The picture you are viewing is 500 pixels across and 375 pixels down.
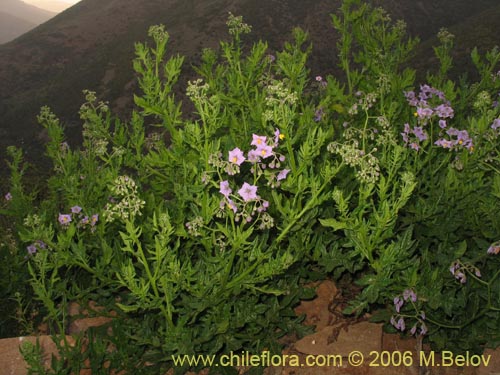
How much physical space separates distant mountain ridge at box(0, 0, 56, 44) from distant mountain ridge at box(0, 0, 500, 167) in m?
87.0

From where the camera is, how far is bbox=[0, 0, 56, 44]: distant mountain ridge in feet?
364

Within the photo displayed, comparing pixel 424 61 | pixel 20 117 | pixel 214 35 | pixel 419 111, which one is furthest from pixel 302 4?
pixel 419 111

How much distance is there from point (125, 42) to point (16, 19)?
119473mm

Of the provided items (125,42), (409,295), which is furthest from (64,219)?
(125,42)

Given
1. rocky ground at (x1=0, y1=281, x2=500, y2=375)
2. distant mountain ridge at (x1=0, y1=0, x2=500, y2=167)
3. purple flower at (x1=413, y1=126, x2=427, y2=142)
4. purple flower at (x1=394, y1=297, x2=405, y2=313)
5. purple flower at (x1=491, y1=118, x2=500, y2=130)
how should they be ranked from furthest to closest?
distant mountain ridge at (x1=0, y1=0, x2=500, y2=167) → purple flower at (x1=413, y1=126, x2=427, y2=142) → purple flower at (x1=491, y1=118, x2=500, y2=130) → rocky ground at (x1=0, y1=281, x2=500, y2=375) → purple flower at (x1=394, y1=297, x2=405, y2=313)

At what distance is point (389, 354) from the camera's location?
3871mm

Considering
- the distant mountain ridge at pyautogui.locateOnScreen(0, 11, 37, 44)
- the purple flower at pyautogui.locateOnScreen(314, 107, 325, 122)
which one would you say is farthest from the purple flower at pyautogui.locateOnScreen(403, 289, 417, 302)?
the distant mountain ridge at pyautogui.locateOnScreen(0, 11, 37, 44)

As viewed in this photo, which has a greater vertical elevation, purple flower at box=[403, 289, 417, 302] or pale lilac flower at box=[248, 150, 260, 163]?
pale lilac flower at box=[248, 150, 260, 163]

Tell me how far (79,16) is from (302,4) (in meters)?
14.0

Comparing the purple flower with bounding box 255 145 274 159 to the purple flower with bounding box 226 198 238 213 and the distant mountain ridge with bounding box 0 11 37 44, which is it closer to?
the purple flower with bounding box 226 198 238 213

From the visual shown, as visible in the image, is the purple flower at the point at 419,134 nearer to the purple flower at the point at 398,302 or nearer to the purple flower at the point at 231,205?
the purple flower at the point at 398,302

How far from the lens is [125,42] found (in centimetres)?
2370

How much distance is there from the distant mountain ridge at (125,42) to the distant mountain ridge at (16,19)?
286 ft

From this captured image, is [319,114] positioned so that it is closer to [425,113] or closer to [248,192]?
[425,113]
